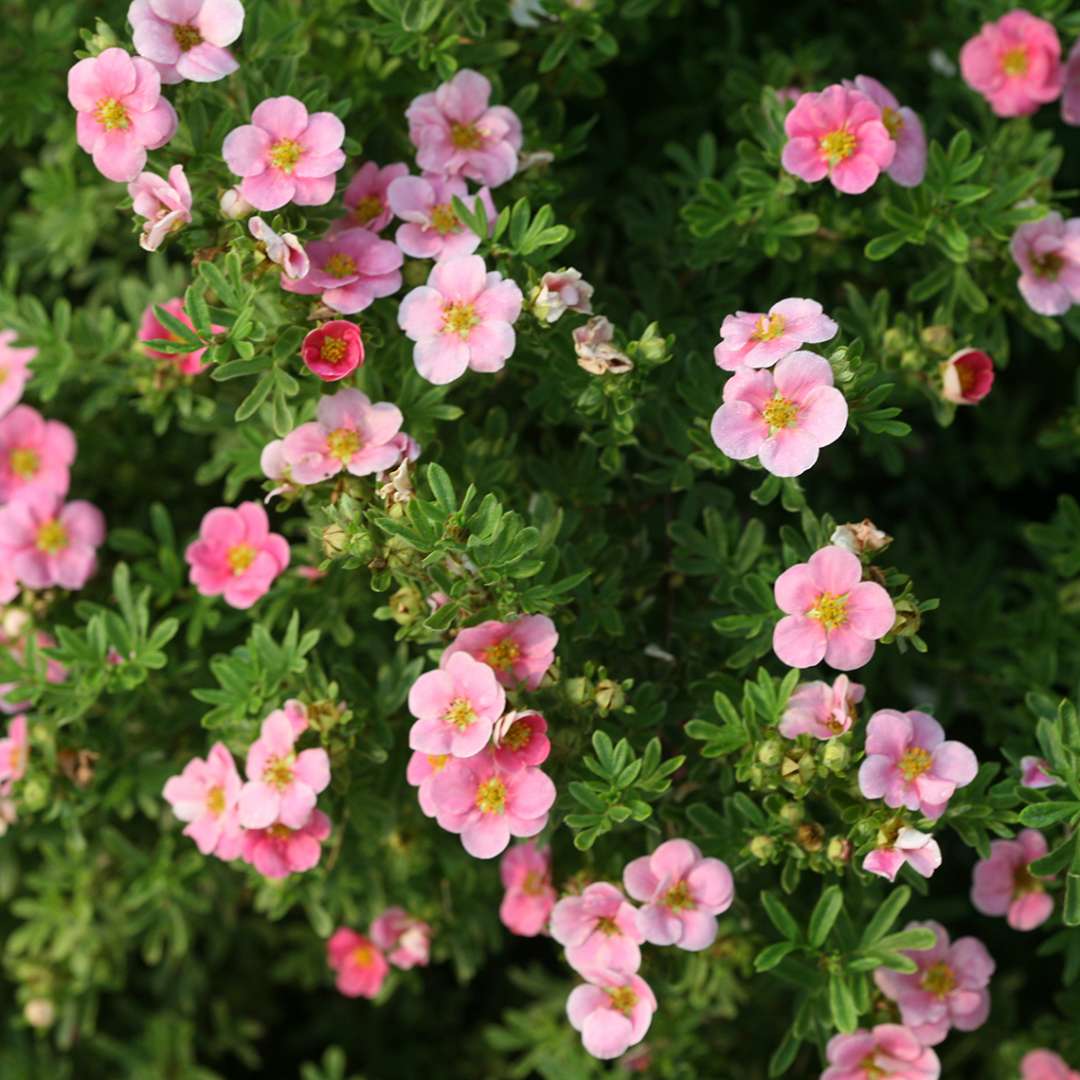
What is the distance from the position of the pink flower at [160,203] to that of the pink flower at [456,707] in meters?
0.85

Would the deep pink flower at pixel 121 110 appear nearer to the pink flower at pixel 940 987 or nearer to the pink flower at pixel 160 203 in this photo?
the pink flower at pixel 160 203

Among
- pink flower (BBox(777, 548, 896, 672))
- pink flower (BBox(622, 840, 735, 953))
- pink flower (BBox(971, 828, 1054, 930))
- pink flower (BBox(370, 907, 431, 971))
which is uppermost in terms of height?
pink flower (BBox(777, 548, 896, 672))

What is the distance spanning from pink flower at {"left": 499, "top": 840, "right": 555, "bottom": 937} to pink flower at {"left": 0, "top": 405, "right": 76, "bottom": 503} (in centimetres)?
125

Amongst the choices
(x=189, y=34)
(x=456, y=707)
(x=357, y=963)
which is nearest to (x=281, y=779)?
(x=456, y=707)

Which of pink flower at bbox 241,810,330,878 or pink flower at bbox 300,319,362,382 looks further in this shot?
pink flower at bbox 241,810,330,878

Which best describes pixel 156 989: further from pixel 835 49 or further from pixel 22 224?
pixel 835 49

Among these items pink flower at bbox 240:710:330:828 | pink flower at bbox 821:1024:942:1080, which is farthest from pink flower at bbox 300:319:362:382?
pink flower at bbox 821:1024:942:1080

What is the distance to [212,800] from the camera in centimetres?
259

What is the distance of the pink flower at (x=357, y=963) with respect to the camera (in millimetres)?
Answer: 3000

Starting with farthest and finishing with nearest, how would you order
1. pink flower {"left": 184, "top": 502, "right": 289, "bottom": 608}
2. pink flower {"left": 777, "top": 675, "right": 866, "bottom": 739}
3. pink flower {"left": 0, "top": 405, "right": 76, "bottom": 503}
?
pink flower {"left": 0, "top": 405, "right": 76, "bottom": 503} → pink flower {"left": 184, "top": 502, "right": 289, "bottom": 608} → pink flower {"left": 777, "top": 675, "right": 866, "bottom": 739}

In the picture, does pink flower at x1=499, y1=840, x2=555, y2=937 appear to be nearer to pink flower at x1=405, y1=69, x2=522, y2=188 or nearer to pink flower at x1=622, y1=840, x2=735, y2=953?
pink flower at x1=622, y1=840, x2=735, y2=953

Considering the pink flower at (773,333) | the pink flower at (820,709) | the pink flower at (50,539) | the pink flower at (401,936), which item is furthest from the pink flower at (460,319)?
the pink flower at (401,936)

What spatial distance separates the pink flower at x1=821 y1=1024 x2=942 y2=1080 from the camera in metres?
2.43

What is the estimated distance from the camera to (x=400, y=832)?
2.85 metres
